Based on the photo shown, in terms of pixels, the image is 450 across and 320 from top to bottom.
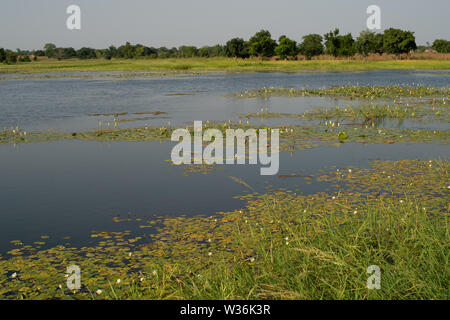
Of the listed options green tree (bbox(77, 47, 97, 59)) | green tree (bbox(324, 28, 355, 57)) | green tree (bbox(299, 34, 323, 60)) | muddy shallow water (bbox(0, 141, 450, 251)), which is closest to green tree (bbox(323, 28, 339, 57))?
green tree (bbox(324, 28, 355, 57))

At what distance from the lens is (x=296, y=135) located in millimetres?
16047

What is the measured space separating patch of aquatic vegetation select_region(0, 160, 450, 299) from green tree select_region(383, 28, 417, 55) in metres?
105

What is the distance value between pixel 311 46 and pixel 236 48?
25617 millimetres

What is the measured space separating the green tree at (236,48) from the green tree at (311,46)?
57.8 ft

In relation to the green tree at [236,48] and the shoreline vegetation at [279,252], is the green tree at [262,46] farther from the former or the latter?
the shoreline vegetation at [279,252]

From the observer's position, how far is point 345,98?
97.1 ft

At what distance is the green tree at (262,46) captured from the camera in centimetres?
11507

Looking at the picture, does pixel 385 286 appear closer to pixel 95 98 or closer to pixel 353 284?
pixel 353 284

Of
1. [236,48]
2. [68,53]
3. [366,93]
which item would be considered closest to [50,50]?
[68,53]

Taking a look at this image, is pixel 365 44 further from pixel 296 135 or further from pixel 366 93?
pixel 296 135

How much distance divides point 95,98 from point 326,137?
2112 centimetres

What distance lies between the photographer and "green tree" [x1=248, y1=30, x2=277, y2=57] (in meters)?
115
